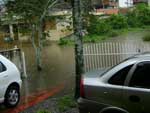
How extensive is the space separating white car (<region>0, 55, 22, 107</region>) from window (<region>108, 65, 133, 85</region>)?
410cm

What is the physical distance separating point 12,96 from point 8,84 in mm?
465

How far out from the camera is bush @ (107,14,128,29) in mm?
44969

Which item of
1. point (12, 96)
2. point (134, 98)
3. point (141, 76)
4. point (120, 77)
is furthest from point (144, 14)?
point (134, 98)

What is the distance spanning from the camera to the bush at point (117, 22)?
1770 inches

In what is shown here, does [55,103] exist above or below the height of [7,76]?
below

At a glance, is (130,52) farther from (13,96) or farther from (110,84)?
(110,84)

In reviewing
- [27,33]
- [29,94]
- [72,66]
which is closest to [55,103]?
[29,94]

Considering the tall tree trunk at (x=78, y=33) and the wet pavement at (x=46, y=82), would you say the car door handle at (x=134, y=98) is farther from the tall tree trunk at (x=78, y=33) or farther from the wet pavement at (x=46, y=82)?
the wet pavement at (x=46, y=82)

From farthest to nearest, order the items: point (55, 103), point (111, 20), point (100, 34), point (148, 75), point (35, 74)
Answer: point (111, 20)
point (100, 34)
point (35, 74)
point (55, 103)
point (148, 75)

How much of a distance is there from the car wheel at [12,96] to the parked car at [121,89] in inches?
151

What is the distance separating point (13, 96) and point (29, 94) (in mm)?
1945

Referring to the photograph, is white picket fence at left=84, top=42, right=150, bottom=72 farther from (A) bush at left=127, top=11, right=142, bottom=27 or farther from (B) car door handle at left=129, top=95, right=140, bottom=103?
(A) bush at left=127, top=11, right=142, bottom=27

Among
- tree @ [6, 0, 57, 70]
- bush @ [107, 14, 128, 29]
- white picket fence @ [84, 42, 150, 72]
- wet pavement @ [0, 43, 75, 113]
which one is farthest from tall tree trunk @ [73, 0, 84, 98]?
bush @ [107, 14, 128, 29]

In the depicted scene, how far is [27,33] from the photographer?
20141mm
